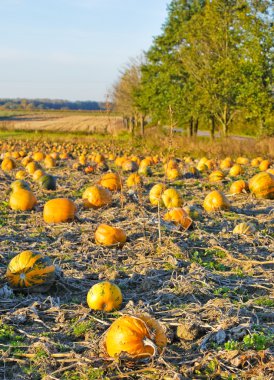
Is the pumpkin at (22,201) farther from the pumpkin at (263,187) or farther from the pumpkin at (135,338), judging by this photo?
the pumpkin at (135,338)

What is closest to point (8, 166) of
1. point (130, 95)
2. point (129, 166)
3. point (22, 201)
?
point (129, 166)

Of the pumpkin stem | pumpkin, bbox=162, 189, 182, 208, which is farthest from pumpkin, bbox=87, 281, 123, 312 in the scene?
pumpkin, bbox=162, 189, 182, 208

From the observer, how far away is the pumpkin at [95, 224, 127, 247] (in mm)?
5660

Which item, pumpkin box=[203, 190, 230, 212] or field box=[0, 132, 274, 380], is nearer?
field box=[0, 132, 274, 380]

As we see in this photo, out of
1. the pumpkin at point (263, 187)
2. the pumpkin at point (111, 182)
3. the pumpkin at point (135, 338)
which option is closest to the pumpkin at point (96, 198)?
the pumpkin at point (111, 182)

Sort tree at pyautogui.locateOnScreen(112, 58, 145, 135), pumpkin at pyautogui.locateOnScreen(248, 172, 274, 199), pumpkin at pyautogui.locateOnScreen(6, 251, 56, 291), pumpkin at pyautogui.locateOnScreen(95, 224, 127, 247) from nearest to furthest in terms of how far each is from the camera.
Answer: pumpkin at pyautogui.locateOnScreen(6, 251, 56, 291) → pumpkin at pyautogui.locateOnScreen(95, 224, 127, 247) → pumpkin at pyautogui.locateOnScreen(248, 172, 274, 199) → tree at pyautogui.locateOnScreen(112, 58, 145, 135)

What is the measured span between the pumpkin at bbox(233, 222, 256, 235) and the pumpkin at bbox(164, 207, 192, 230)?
62cm

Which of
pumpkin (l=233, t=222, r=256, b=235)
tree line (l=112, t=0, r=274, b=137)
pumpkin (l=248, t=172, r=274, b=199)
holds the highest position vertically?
tree line (l=112, t=0, r=274, b=137)

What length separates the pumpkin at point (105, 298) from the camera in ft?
12.7

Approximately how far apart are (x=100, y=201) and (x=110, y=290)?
13.0 ft

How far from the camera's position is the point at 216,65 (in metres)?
22.3

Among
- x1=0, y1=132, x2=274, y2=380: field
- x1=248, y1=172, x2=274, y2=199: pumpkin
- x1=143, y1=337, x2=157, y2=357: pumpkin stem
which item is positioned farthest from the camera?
x1=248, y1=172, x2=274, y2=199: pumpkin

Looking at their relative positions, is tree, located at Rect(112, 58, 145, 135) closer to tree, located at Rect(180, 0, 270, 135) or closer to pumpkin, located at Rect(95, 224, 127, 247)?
tree, located at Rect(180, 0, 270, 135)

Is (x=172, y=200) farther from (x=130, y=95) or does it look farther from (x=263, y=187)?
(x=130, y=95)
